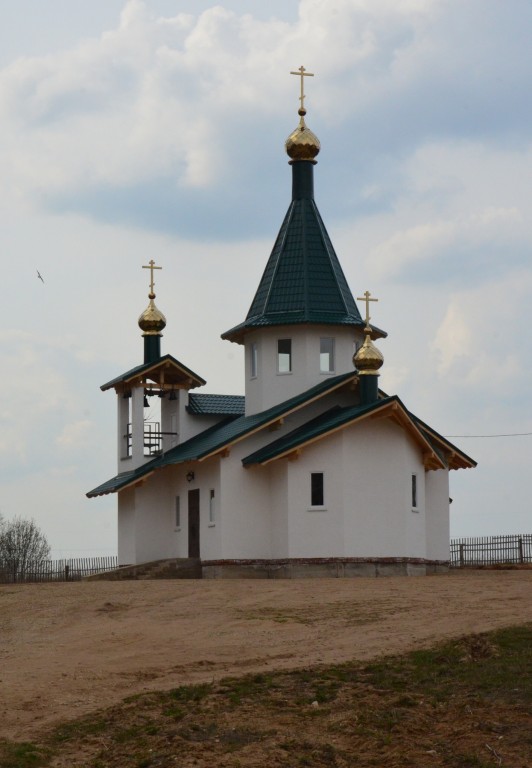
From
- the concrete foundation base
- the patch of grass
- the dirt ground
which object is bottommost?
the patch of grass

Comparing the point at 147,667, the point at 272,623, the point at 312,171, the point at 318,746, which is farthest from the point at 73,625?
the point at 312,171

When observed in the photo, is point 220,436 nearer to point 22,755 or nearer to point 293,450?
point 293,450

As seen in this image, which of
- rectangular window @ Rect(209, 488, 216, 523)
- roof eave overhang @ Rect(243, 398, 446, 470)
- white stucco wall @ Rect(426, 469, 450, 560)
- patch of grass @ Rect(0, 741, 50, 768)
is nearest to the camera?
patch of grass @ Rect(0, 741, 50, 768)

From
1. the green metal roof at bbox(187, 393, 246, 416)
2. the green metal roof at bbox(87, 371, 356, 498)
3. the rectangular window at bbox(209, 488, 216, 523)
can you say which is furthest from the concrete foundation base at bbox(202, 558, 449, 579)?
the green metal roof at bbox(187, 393, 246, 416)

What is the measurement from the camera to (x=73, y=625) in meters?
24.3

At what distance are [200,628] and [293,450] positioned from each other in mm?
10077

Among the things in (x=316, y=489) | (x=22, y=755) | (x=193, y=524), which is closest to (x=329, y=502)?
(x=316, y=489)

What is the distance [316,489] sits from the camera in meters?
33.3

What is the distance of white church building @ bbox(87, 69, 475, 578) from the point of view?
33062 millimetres

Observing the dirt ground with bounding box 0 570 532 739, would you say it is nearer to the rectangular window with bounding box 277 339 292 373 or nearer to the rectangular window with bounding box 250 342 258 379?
the rectangular window with bounding box 277 339 292 373

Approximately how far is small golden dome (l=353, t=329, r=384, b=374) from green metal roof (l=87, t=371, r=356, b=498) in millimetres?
637

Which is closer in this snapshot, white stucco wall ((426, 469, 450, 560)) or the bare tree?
white stucco wall ((426, 469, 450, 560))

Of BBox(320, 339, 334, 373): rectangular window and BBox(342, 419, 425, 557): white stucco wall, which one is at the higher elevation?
BBox(320, 339, 334, 373): rectangular window

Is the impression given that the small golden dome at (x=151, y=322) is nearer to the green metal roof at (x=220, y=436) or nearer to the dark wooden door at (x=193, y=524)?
the green metal roof at (x=220, y=436)
